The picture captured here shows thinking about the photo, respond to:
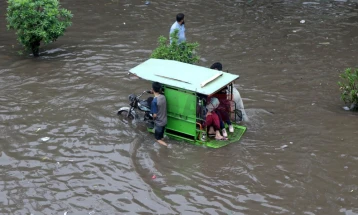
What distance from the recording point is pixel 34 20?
1263 cm

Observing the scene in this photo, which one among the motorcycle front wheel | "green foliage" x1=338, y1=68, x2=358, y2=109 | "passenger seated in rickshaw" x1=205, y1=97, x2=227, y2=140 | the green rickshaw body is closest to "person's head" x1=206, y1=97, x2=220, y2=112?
"passenger seated in rickshaw" x1=205, y1=97, x2=227, y2=140

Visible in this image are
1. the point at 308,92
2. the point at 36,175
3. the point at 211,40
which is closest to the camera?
the point at 36,175

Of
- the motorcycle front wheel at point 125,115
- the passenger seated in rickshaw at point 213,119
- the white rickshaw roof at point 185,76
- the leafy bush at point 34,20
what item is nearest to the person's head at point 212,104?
the passenger seated in rickshaw at point 213,119

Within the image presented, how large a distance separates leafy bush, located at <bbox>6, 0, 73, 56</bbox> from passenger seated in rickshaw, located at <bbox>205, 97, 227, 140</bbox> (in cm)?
568

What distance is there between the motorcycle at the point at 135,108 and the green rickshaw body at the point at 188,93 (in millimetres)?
452

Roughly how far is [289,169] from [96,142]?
351 cm

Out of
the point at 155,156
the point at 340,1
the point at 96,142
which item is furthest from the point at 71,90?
the point at 340,1

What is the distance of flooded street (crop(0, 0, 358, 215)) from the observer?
296 inches

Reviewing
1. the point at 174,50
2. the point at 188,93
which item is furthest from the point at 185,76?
the point at 174,50

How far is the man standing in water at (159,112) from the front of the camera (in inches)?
348

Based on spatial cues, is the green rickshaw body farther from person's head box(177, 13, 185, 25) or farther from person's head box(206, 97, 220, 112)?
person's head box(177, 13, 185, 25)

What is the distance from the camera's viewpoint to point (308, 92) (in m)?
11.2

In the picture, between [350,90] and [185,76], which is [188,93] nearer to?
[185,76]

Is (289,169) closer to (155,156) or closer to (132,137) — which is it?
(155,156)
